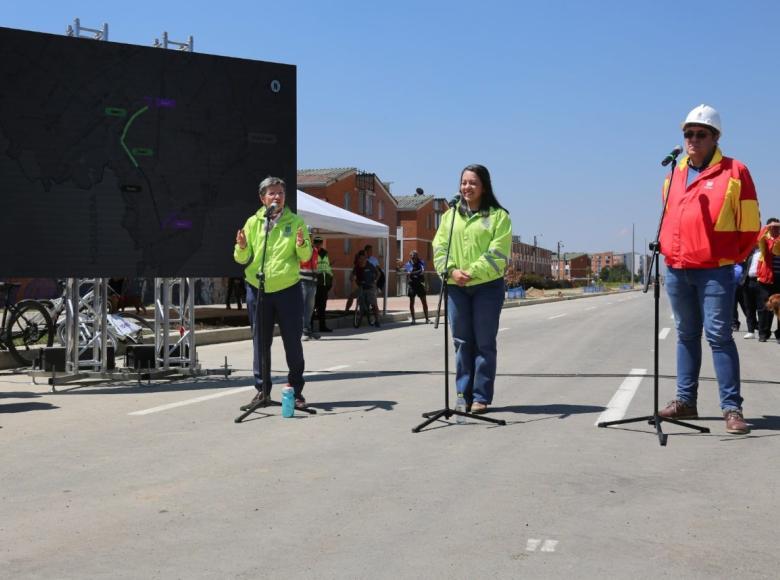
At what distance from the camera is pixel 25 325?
12117 mm

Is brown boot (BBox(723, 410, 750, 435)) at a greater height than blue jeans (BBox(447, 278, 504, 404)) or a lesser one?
lesser

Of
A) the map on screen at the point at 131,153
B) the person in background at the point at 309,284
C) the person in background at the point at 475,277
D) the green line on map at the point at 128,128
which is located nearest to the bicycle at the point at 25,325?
the map on screen at the point at 131,153

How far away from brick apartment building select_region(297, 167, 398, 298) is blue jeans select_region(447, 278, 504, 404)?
137 feet

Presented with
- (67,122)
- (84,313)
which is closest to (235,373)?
(84,313)

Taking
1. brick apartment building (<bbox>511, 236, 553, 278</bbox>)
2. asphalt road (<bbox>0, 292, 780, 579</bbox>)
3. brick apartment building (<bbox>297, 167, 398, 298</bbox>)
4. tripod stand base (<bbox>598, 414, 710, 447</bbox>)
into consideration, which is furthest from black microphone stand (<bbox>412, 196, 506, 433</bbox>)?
brick apartment building (<bbox>511, 236, 553, 278</bbox>)

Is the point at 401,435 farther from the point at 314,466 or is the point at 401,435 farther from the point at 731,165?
the point at 731,165

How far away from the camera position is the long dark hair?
7.06m

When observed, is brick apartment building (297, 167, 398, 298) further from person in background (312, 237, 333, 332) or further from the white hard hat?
the white hard hat

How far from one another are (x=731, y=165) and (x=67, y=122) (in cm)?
633

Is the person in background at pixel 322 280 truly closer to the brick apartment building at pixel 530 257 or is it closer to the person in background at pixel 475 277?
the person in background at pixel 475 277

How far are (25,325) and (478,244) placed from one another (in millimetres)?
7606

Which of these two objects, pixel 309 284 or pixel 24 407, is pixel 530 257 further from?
pixel 24 407

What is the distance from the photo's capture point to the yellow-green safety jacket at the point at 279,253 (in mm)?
7305

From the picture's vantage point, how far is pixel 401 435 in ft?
20.6
